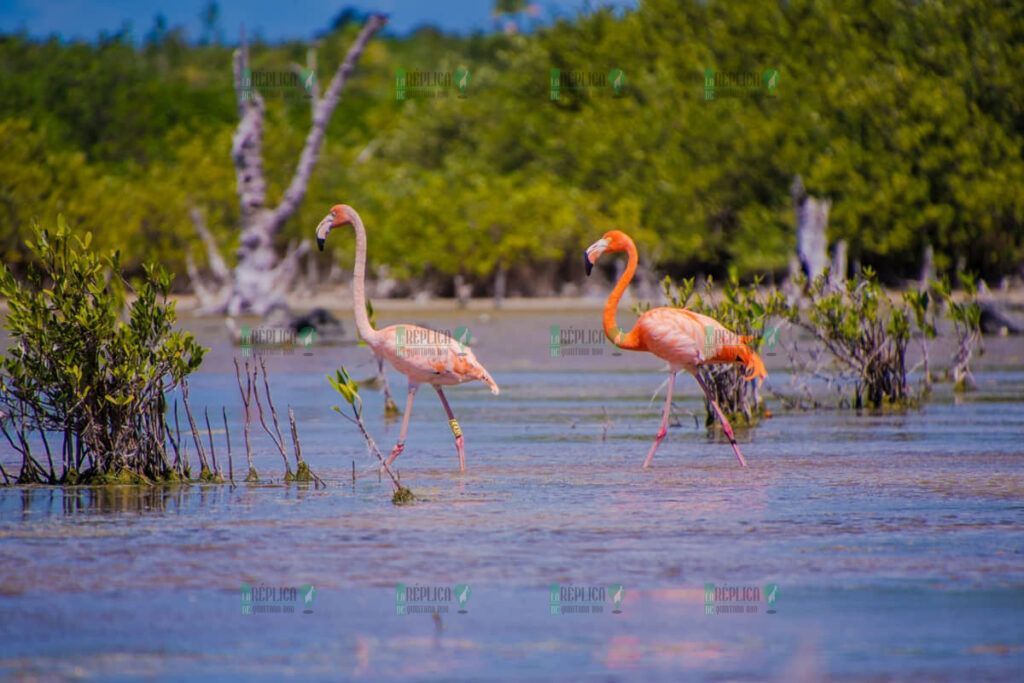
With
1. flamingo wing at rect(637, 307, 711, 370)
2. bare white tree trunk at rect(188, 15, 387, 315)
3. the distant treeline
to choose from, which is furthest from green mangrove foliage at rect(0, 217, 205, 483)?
bare white tree trunk at rect(188, 15, 387, 315)

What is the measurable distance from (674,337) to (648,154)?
4649 cm

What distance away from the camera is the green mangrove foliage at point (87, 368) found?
10992mm

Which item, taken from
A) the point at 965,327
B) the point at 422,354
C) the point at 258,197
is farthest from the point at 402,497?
the point at 258,197

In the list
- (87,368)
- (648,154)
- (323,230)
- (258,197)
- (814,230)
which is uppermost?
(648,154)

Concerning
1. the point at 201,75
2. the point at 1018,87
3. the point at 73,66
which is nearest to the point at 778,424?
the point at 1018,87

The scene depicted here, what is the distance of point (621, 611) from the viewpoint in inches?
276

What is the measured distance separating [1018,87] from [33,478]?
34904mm

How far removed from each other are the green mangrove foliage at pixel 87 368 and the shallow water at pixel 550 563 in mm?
456

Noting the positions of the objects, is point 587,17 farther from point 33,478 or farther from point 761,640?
point 761,640

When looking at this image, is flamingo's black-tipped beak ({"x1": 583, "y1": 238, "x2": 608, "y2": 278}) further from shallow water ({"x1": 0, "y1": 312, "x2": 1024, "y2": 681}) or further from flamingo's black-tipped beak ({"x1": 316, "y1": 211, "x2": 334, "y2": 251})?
flamingo's black-tipped beak ({"x1": 316, "y1": 211, "x2": 334, "y2": 251})

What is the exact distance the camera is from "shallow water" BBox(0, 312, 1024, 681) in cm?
625

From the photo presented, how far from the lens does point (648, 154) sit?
58.3 metres

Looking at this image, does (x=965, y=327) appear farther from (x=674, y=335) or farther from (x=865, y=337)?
(x=674, y=335)

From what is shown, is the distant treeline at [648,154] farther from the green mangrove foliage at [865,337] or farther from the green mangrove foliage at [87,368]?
the green mangrove foliage at [87,368]
